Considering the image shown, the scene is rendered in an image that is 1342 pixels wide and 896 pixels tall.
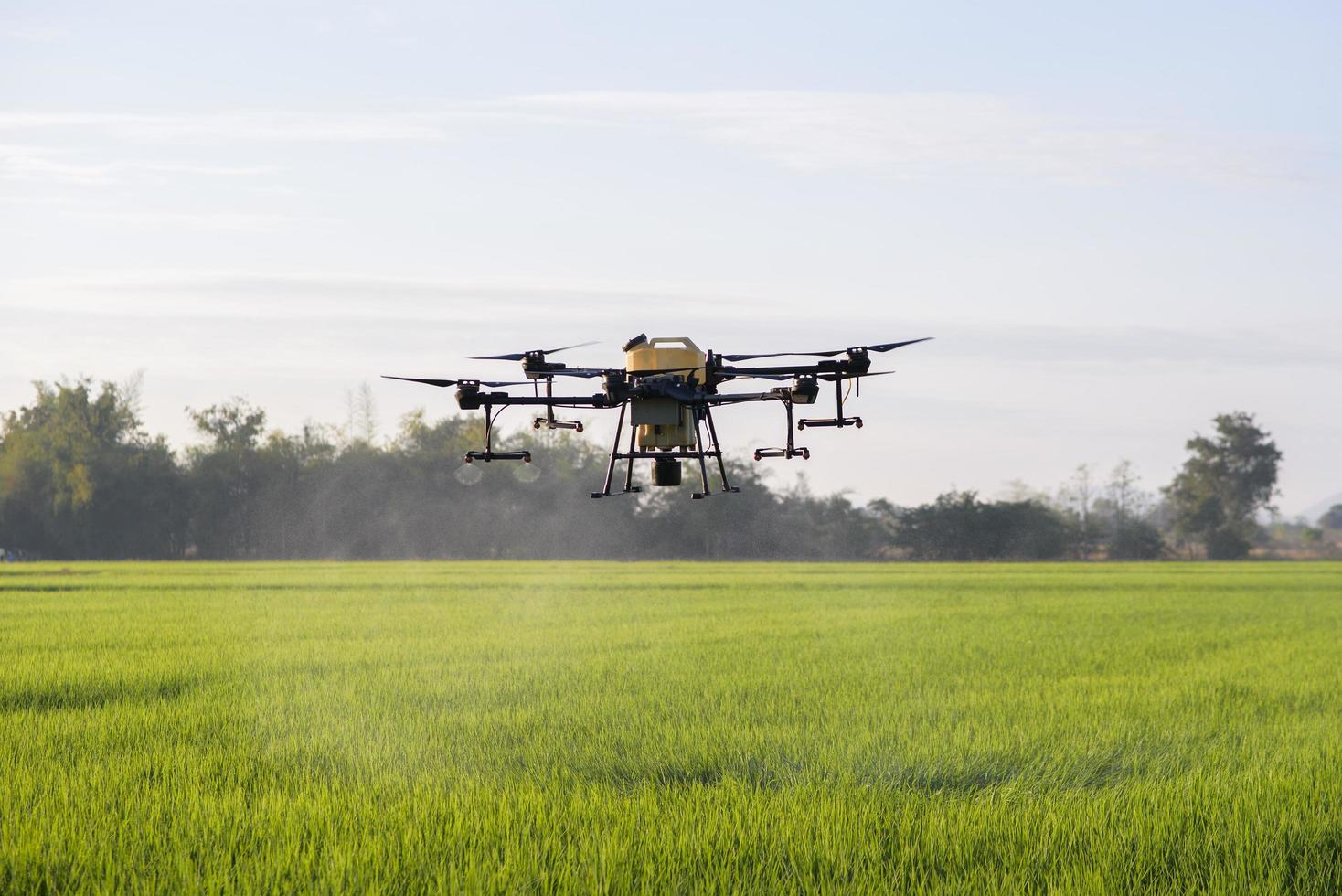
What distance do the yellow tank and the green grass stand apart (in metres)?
1.99

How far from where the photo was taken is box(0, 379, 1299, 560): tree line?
64562 mm

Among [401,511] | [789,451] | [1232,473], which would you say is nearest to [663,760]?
[789,451]

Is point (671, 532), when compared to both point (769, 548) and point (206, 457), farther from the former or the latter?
point (206, 457)

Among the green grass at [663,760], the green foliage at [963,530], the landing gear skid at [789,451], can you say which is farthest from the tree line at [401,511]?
the landing gear skid at [789,451]

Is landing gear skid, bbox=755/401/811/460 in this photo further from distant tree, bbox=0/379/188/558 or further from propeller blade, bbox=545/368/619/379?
distant tree, bbox=0/379/188/558

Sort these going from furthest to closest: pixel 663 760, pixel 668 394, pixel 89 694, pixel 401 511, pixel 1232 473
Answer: pixel 1232 473 → pixel 401 511 → pixel 89 694 → pixel 663 760 → pixel 668 394

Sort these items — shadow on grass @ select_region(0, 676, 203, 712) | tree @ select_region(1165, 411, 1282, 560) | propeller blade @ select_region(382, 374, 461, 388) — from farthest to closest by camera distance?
1. tree @ select_region(1165, 411, 1282, 560)
2. shadow on grass @ select_region(0, 676, 203, 712)
3. propeller blade @ select_region(382, 374, 461, 388)

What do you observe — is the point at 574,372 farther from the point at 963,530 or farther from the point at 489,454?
the point at 963,530

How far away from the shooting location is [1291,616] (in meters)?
26.2

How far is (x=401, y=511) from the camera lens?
66.6 metres

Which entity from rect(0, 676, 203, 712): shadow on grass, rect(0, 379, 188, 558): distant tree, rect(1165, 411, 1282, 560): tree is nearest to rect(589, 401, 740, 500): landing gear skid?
rect(0, 676, 203, 712): shadow on grass

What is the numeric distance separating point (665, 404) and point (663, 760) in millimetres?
4092

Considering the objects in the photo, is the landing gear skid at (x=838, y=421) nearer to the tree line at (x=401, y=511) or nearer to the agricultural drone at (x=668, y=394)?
the agricultural drone at (x=668, y=394)

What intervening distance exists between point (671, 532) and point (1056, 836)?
57395mm
